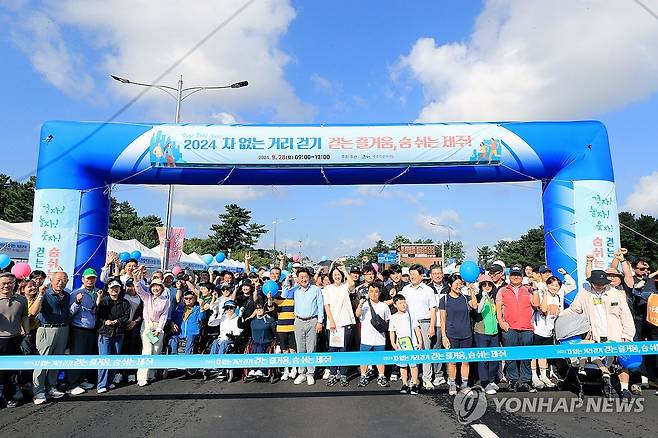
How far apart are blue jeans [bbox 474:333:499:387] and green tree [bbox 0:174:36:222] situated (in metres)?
44.1

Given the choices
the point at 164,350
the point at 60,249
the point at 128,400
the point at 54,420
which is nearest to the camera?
the point at 54,420

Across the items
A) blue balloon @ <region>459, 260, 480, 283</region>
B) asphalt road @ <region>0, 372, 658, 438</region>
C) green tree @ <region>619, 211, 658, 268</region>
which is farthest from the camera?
green tree @ <region>619, 211, 658, 268</region>

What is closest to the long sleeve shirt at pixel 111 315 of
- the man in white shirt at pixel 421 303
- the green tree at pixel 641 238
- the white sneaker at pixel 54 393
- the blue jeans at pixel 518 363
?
the white sneaker at pixel 54 393

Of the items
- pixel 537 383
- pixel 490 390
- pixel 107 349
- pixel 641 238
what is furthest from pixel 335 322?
pixel 641 238

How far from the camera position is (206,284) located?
8219 millimetres

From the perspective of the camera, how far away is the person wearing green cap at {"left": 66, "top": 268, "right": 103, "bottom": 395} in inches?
232

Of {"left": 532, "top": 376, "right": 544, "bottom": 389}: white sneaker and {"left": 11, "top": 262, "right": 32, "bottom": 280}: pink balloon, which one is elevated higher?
{"left": 11, "top": 262, "right": 32, "bottom": 280}: pink balloon

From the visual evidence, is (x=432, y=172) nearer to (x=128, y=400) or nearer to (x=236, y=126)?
(x=236, y=126)

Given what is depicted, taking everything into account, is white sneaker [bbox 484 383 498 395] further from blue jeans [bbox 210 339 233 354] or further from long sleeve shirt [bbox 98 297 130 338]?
long sleeve shirt [bbox 98 297 130 338]

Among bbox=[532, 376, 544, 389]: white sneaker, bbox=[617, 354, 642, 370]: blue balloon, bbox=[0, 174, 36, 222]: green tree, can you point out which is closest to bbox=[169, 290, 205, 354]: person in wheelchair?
bbox=[532, 376, 544, 389]: white sneaker

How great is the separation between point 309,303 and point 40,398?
3.56m

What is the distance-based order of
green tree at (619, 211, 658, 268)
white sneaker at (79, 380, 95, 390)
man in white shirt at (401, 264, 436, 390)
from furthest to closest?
green tree at (619, 211, 658, 268) → man in white shirt at (401, 264, 436, 390) → white sneaker at (79, 380, 95, 390)

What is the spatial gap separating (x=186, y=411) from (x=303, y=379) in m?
1.95

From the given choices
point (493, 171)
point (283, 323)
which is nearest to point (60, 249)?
point (283, 323)
